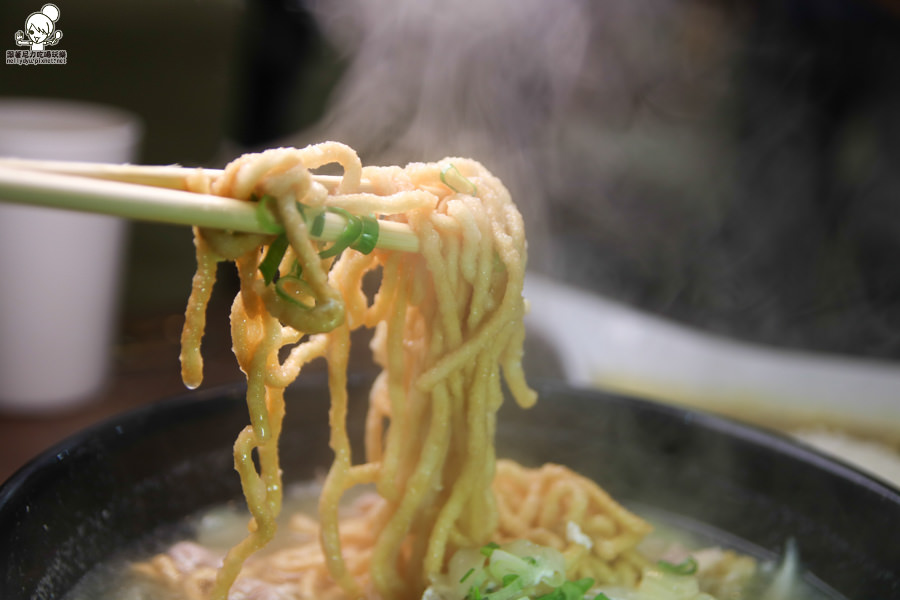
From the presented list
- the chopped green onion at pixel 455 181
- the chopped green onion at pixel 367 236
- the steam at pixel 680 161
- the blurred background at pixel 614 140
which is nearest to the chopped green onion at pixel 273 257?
the chopped green onion at pixel 367 236

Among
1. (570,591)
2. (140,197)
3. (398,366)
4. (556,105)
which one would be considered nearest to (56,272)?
(398,366)

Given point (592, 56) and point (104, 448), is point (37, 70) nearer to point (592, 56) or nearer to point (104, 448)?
point (104, 448)

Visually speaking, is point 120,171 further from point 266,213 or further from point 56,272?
point 56,272

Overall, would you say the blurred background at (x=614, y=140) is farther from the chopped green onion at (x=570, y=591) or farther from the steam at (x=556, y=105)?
the chopped green onion at (x=570, y=591)

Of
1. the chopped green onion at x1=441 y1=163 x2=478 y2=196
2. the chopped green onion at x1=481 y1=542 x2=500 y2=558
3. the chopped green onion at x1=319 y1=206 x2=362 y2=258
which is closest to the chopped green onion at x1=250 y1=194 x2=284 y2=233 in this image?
the chopped green onion at x1=319 y1=206 x2=362 y2=258

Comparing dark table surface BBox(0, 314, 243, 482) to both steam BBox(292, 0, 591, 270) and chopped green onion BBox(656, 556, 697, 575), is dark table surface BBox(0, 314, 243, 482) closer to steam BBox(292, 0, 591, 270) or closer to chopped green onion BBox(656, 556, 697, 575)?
steam BBox(292, 0, 591, 270)

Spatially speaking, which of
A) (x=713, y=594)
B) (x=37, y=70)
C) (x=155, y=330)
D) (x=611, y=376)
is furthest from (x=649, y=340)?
(x=37, y=70)
